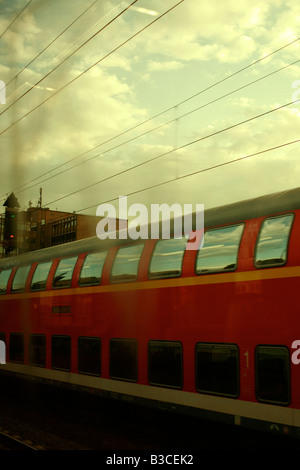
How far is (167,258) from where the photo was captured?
10.3m

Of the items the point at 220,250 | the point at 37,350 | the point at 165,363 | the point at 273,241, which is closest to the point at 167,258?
the point at 220,250

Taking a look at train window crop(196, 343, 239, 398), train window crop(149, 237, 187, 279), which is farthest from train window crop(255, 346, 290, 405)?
train window crop(149, 237, 187, 279)

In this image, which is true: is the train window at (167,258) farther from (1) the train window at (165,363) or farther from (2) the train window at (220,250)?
(1) the train window at (165,363)

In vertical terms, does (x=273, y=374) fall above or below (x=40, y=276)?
below

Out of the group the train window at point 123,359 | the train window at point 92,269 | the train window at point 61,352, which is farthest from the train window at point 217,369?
the train window at point 61,352

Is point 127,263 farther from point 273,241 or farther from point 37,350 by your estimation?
point 37,350

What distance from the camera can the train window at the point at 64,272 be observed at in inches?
519

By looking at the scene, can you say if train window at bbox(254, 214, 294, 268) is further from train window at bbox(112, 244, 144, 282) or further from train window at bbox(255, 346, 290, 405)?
train window at bbox(112, 244, 144, 282)

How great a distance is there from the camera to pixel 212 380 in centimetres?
896

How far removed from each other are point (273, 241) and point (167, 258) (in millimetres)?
2534

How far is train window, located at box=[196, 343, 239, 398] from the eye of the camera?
855 centimetres
